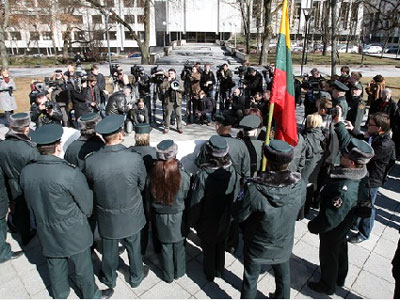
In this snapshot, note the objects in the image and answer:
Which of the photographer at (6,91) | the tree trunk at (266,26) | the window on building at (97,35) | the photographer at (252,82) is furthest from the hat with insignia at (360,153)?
the window on building at (97,35)

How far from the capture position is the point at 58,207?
9.02 feet

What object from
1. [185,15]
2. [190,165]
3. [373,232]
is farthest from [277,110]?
[185,15]

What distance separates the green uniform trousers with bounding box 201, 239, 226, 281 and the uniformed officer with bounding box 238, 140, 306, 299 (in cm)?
54

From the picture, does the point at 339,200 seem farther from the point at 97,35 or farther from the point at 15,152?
the point at 97,35

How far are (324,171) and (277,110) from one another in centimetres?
165

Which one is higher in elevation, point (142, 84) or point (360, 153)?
point (142, 84)

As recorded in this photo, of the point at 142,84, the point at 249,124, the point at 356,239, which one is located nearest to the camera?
the point at 249,124

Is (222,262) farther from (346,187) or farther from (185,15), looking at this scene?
(185,15)

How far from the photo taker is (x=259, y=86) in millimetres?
9422

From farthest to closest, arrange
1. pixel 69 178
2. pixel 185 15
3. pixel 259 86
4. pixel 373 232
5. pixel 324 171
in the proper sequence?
pixel 185 15 → pixel 259 86 → pixel 324 171 → pixel 373 232 → pixel 69 178

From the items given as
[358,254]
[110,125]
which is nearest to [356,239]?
[358,254]

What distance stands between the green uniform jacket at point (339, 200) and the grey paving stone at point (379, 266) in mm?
1153

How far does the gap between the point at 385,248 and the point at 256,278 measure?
7.58 ft

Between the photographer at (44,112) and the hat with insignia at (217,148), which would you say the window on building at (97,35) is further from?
the hat with insignia at (217,148)
